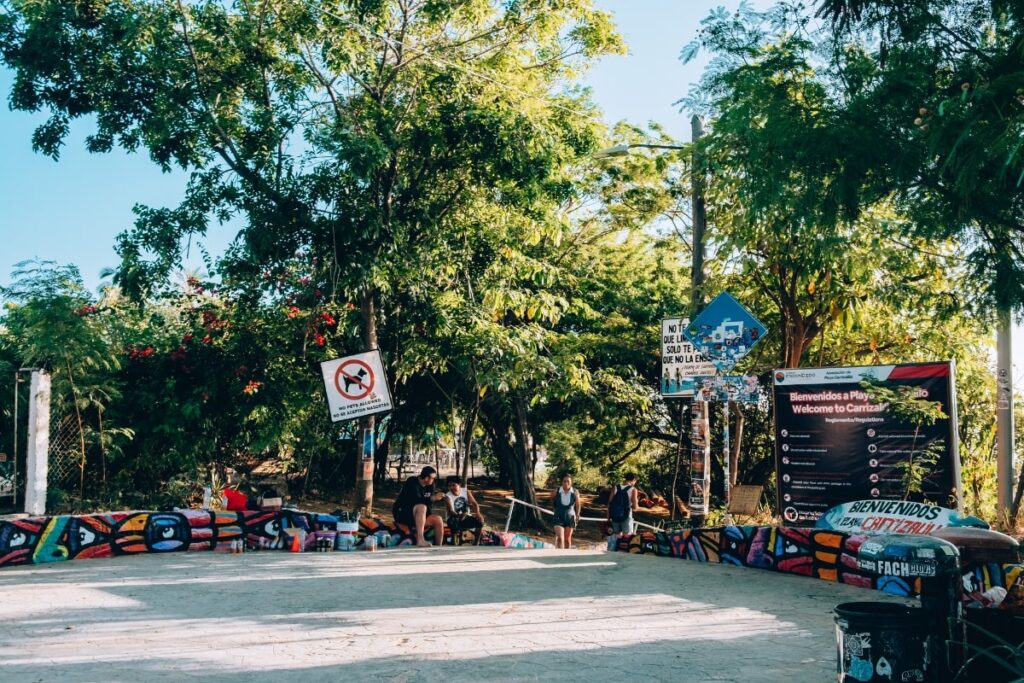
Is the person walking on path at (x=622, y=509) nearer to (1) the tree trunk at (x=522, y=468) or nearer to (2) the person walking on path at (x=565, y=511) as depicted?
Result: (2) the person walking on path at (x=565, y=511)

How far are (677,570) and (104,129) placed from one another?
11.2 metres

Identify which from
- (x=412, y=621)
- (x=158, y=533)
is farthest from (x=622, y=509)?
(x=412, y=621)

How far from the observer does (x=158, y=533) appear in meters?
A: 14.0

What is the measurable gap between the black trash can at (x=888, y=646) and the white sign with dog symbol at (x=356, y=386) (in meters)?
9.37

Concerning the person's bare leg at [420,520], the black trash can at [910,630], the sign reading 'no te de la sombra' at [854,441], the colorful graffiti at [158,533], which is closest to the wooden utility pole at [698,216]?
the sign reading 'no te de la sombra' at [854,441]

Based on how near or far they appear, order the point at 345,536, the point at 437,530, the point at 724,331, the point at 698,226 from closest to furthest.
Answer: the point at 724,331 < the point at 698,226 < the point at 345,536 < the point at 437,530

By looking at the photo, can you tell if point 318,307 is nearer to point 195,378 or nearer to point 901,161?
point 195,378

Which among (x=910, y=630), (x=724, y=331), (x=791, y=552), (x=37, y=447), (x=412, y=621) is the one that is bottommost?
(x=412, y=621)

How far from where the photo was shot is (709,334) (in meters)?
12.6

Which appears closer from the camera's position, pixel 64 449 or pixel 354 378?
pixel 354 378

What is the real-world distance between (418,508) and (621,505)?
3864 mm

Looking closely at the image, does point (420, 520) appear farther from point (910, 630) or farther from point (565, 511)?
point (910, 630)

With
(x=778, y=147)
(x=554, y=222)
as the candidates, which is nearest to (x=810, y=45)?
(x=778, y=147)

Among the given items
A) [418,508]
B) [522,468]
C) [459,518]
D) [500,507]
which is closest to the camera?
[418,508]
